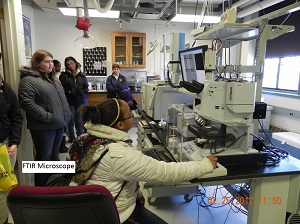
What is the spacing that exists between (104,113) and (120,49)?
15.2 ft

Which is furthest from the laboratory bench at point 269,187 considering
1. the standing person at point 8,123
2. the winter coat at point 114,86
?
the winter coat at point 114,86

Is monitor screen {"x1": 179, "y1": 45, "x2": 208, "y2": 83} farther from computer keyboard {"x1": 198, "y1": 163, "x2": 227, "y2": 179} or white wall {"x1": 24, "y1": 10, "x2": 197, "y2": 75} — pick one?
white wall {"x1": 24, "y1": 10, "x2": 197, "y2": 75}

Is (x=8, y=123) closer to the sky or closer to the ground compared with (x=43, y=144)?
closer to the sky

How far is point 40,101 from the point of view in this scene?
2156 mm

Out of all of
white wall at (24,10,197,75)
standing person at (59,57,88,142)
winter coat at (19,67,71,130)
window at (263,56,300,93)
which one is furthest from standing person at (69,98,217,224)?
white wall at (24,10,197,75)

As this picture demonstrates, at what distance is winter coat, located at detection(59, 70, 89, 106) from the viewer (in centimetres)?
364

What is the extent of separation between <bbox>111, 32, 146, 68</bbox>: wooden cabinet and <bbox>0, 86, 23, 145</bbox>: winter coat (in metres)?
3.69

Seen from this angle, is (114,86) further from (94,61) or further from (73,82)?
(94,61)

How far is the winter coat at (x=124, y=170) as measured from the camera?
42.0 inches

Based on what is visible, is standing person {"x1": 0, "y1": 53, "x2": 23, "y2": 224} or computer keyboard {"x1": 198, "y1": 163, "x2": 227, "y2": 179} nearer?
computer keyboard {"x1": 198, "y1": 163, "x2": 227, "y2": 179}

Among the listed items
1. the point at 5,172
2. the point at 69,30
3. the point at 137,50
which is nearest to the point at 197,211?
the point at 5,172

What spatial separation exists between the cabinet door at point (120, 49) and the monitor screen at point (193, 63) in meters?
3.52

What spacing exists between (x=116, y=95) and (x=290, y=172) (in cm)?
355

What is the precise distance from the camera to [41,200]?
2.66 feet
